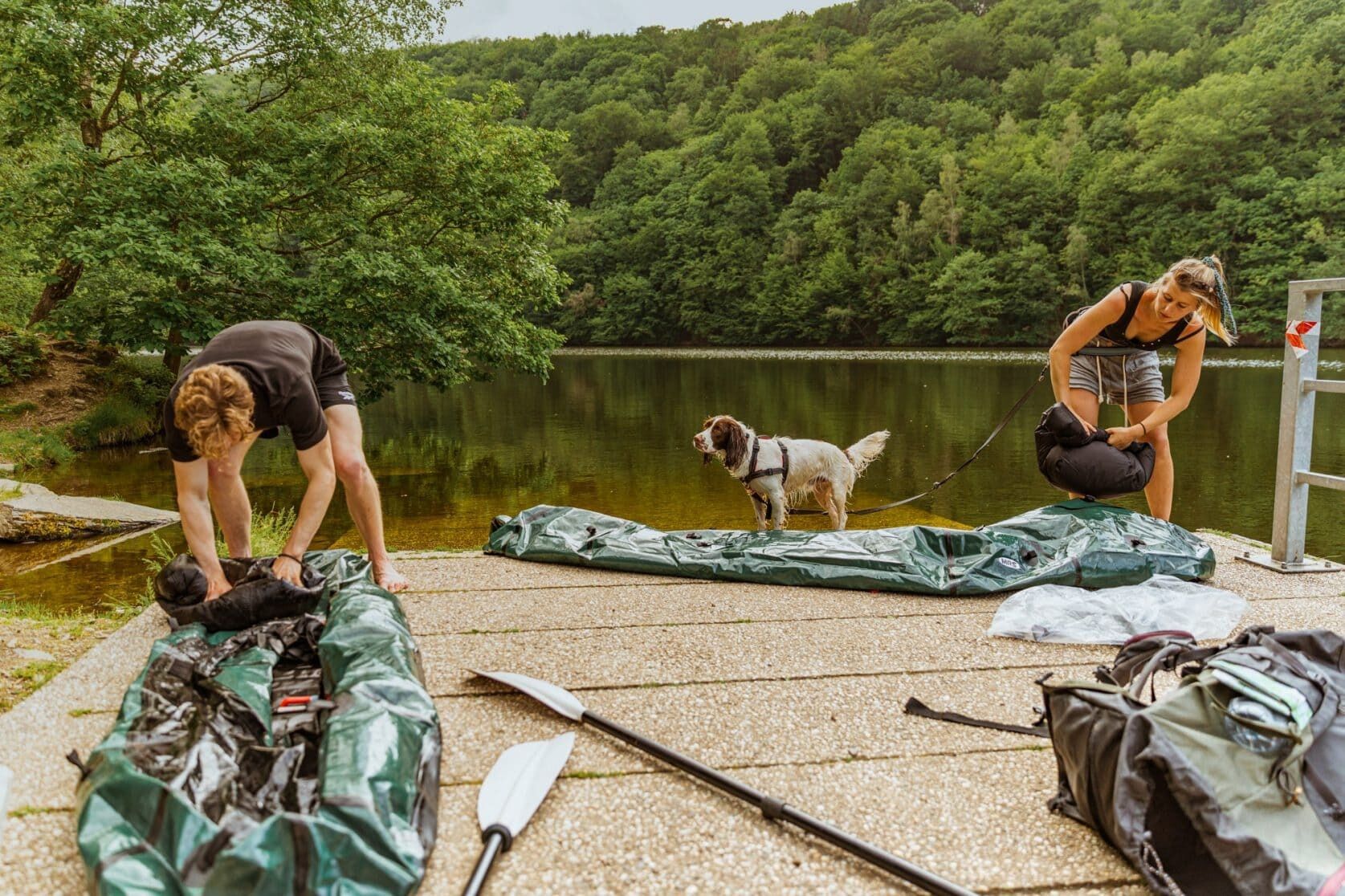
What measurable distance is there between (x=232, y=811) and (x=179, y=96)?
16.6 metres

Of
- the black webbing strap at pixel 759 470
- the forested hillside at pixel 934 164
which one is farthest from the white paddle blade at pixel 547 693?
the forested hillside at pixel 934 164

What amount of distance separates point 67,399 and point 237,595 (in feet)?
53.2

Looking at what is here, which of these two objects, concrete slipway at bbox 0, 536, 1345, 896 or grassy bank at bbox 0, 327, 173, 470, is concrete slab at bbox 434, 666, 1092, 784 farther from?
grassy bank at bbox 0, 327, 173, 470

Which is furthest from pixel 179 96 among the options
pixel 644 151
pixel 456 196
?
pixel 644 151

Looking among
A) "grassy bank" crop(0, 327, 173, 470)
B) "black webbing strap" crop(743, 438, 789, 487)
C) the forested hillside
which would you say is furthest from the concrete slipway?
the forested hillside

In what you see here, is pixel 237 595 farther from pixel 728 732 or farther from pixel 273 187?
pixel 273 187

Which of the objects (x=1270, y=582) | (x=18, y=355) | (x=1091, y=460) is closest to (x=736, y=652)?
(x=1091, y=460)

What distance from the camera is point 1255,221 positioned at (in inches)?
1767

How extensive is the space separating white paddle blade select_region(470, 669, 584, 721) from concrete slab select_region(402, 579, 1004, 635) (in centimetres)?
80

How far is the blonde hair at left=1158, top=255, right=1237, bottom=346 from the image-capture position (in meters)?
4.44

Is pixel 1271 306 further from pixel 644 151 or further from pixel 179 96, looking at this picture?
pixel 644 151

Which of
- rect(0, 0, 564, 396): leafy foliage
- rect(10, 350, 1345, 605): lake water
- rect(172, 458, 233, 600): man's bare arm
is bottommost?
rect(10, 350, 1345, 605): lake water

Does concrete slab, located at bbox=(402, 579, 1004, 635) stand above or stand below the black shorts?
below

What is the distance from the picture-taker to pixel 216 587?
3521 millimetres
